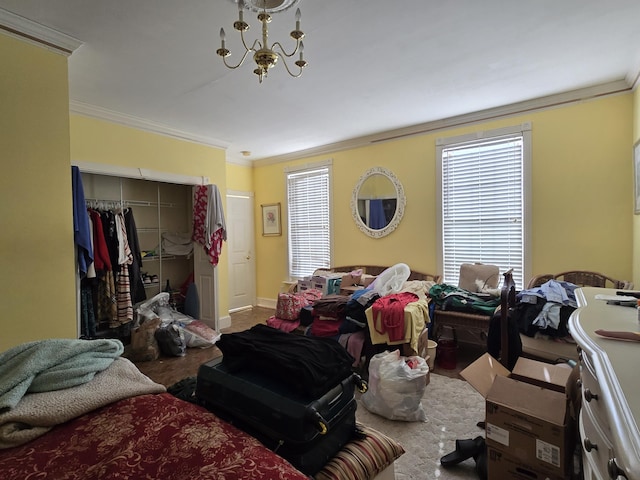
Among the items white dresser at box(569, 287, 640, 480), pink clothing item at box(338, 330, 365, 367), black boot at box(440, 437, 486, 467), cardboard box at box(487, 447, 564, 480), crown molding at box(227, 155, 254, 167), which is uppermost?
crown molding at box(227, 155, 254, 167)

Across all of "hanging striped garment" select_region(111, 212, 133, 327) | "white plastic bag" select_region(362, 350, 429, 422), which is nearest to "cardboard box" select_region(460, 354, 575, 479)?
"white plastic bag" select_region(362, 350, 429, 422)

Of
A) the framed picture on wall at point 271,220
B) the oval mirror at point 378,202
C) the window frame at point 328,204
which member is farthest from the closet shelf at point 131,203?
the oval mirror at point 378,202

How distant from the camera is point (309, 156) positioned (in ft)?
17.6

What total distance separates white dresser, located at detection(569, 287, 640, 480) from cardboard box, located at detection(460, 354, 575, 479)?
0.40 meters

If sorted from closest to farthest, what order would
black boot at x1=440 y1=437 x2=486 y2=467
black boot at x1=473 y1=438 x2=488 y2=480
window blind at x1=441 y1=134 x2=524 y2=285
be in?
black boot at x1=473 y1=438 x2=488 y2=480, black boot at x1=440 y1=437 x2=486 y2=467, window blind at x1=441 y1=134 x2=524 y2=285

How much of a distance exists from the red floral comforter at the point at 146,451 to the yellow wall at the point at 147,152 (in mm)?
3229

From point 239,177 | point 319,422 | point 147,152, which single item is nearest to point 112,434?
point 319,422

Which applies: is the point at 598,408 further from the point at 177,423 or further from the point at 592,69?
the point at 592,69

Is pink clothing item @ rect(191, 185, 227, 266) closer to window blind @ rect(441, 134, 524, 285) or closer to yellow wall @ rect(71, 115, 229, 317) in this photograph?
yellow wall @ rect(71, 115, 229, 317)

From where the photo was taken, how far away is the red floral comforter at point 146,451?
0.86m

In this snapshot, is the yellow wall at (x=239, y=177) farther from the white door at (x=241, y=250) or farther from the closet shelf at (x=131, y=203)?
the closet shelf at (x=131, y=203)

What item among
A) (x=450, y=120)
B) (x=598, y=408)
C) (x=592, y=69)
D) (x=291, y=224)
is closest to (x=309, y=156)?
(x=291, y=224)

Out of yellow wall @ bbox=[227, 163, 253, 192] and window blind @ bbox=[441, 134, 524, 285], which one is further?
yellow wall @ bbox=[227, 163, 253, 192]

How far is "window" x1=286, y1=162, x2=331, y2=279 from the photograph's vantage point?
206 inches
